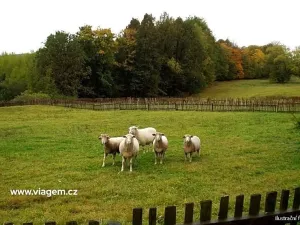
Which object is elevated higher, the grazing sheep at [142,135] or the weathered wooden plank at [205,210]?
the weathered wooden plank at [205,210]

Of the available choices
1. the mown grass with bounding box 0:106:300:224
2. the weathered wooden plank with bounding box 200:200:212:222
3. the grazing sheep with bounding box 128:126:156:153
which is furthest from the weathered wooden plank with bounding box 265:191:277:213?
the grazing sheep with bounding box 128:126:156:153

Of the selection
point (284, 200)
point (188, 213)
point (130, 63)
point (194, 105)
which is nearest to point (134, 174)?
point (284, 200)

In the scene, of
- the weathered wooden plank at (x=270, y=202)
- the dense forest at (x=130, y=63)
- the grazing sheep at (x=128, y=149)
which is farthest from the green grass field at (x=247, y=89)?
the weathered wooden plank at (x=270, y=202)

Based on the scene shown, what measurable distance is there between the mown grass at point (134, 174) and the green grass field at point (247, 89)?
144ft

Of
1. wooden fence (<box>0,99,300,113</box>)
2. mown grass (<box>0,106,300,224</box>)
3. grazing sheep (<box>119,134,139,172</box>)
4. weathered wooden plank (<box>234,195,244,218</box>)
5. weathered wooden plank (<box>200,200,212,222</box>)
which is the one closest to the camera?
weathered wooden plank (<box>200,200,212,222</box>)

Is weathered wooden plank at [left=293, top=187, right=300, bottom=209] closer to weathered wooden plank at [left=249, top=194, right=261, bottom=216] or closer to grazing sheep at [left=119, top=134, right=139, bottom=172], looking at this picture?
weathered wooden plank at [left=249, top=194, right=261, bottom=216]

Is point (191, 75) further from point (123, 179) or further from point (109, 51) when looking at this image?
point (123, 179)

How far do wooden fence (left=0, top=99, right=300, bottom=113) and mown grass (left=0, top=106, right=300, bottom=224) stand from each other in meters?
15.0

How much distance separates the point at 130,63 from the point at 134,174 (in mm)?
56395

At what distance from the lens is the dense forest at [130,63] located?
5966 cm

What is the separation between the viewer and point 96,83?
211 feet

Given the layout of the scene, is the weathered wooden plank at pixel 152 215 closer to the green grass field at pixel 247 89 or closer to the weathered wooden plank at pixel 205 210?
the weathered wooden plank at pixel 205 210

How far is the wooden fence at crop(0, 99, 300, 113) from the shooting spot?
36.8 metres

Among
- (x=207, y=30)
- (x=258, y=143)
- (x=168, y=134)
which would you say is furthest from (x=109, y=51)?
(x=258, y=143)
